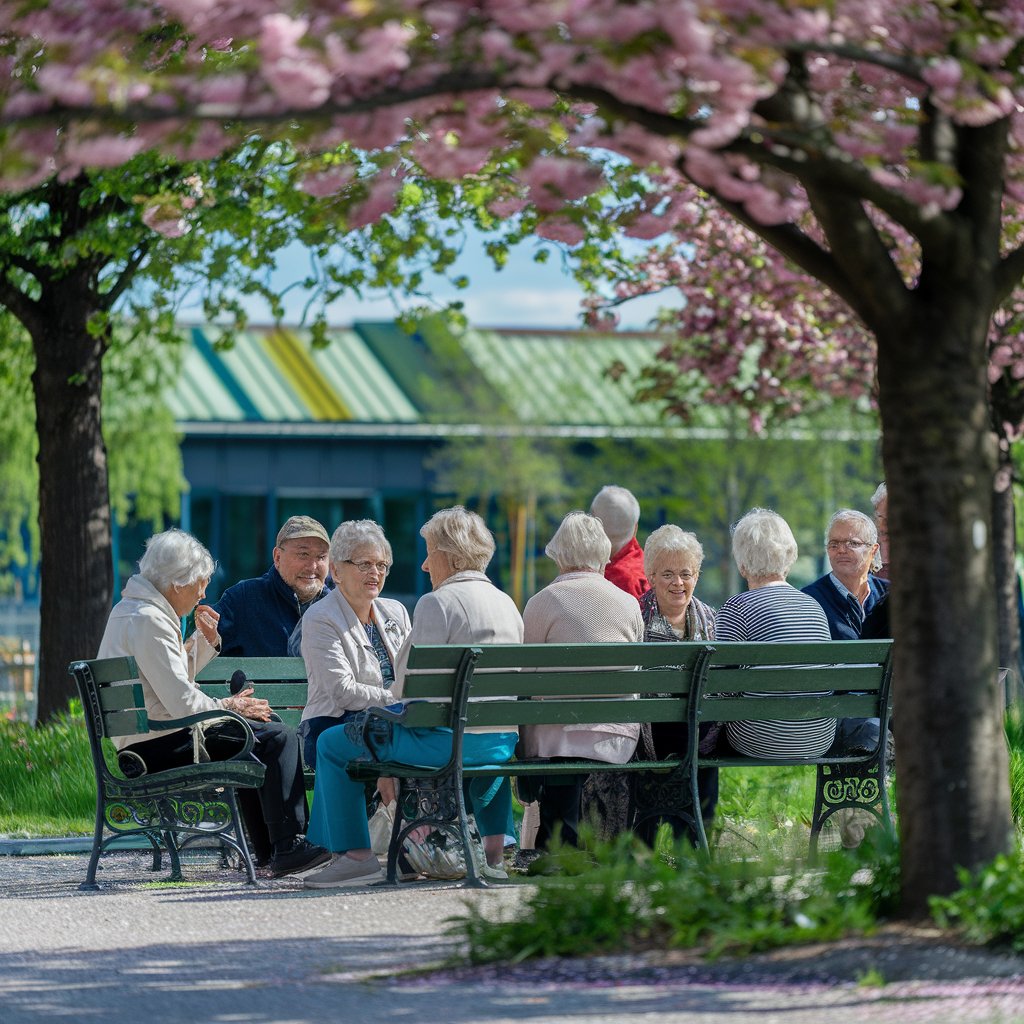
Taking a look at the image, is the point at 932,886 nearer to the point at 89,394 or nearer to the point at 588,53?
the point at 588,53

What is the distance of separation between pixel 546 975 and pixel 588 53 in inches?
107

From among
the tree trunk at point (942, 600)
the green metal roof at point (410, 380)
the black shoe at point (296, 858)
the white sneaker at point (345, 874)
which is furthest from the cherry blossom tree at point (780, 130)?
the green metal roof at point (410, 380)

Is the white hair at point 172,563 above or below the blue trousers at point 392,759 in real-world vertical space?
above

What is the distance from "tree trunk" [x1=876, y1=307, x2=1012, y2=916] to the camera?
616cm

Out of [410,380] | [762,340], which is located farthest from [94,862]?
[410,380]

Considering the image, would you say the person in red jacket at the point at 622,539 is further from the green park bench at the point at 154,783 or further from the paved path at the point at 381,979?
the paved path at the point at 381,979

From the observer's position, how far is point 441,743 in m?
7.99

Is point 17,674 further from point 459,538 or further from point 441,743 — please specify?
point 441,743

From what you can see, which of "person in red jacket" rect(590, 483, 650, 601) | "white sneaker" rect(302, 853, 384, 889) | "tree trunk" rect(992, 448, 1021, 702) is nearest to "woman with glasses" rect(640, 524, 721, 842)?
"person in red jacket" rect(590, 483, 650, 601)

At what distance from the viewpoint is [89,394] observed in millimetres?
14234

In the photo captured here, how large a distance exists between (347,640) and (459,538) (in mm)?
785

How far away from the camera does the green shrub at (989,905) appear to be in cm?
580

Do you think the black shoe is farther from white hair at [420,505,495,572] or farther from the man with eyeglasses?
the man with eyeglasses

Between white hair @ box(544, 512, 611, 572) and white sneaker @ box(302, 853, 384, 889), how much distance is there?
5.15 ft
